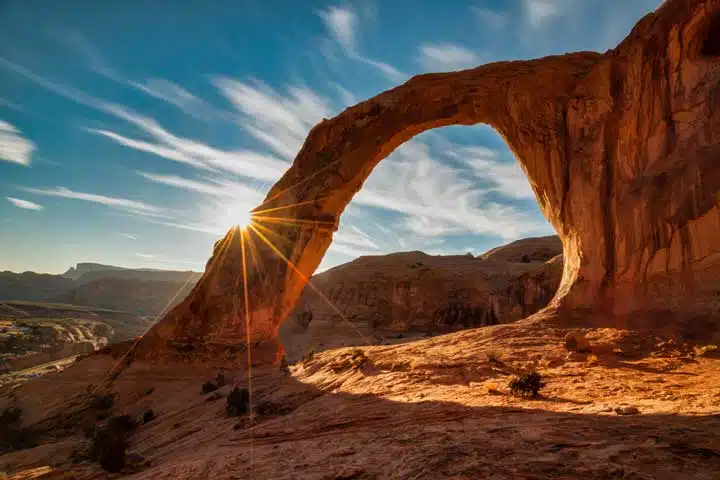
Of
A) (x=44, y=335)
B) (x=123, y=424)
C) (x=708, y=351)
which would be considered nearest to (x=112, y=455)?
(x=123, y=424)

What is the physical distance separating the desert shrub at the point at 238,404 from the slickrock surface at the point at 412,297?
23664mm

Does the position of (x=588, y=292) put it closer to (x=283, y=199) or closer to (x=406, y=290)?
(x=283, y=199)

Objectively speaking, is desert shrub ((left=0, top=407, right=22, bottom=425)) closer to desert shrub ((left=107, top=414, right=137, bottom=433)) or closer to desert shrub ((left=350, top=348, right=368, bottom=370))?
desert shrub ((left=107, top=414, right=137, bottom=433))

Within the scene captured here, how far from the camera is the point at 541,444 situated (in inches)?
161

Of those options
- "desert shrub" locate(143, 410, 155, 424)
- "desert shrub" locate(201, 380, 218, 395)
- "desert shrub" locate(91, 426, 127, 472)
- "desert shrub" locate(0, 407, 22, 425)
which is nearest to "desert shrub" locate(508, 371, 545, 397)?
"desert shrub" locate(91, 426, 127, 472)

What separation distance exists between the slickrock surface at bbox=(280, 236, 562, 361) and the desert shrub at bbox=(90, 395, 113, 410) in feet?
63.3

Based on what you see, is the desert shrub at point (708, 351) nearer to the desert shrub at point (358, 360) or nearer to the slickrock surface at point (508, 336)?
the slickrock surface at point (508, 336)

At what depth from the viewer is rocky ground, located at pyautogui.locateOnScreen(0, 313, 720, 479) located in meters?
3.79

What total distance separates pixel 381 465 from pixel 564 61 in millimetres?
16919

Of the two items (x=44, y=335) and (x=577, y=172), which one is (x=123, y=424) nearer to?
(x=577, y=172)

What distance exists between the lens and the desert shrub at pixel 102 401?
1571cm

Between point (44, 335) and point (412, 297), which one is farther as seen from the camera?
point (44, 335)

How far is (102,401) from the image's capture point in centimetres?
1588

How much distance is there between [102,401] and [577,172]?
2167 cm
